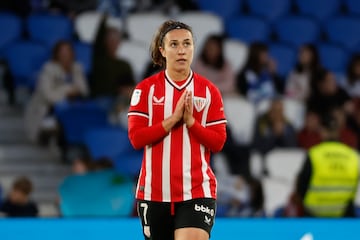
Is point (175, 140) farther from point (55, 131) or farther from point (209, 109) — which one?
point (55, 131)

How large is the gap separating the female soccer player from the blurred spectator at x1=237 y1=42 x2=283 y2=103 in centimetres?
588

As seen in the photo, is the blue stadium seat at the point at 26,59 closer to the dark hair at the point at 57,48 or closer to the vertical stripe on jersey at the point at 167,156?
the dark hair at the point at 57,48

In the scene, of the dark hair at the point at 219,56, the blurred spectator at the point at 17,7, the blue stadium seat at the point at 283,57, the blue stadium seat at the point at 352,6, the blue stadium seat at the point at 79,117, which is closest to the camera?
the blue stadium seat at the point at 79,117

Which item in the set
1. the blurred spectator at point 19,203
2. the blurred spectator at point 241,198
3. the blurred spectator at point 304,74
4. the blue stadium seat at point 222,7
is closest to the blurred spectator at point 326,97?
the blurred spectator at point 304,74

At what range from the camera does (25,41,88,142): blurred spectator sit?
10445 millimetres

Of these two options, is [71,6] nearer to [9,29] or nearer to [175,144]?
[9,29]

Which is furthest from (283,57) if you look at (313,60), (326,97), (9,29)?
(9,29)

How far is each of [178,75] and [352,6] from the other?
25.9ft

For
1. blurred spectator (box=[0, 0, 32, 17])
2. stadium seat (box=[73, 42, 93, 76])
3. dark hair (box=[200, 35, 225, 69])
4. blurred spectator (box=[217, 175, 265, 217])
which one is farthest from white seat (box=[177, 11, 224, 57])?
blurred spectator (box=[217, 175, 265, 217])

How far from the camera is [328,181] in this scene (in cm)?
838

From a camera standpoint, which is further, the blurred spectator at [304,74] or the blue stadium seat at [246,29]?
the blue stadium seat at [246,29]

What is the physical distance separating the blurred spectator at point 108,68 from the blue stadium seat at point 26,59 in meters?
0.53

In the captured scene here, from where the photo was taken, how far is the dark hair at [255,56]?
11.0m

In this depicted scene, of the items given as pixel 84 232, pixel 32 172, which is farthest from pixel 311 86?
pixel 84 232
